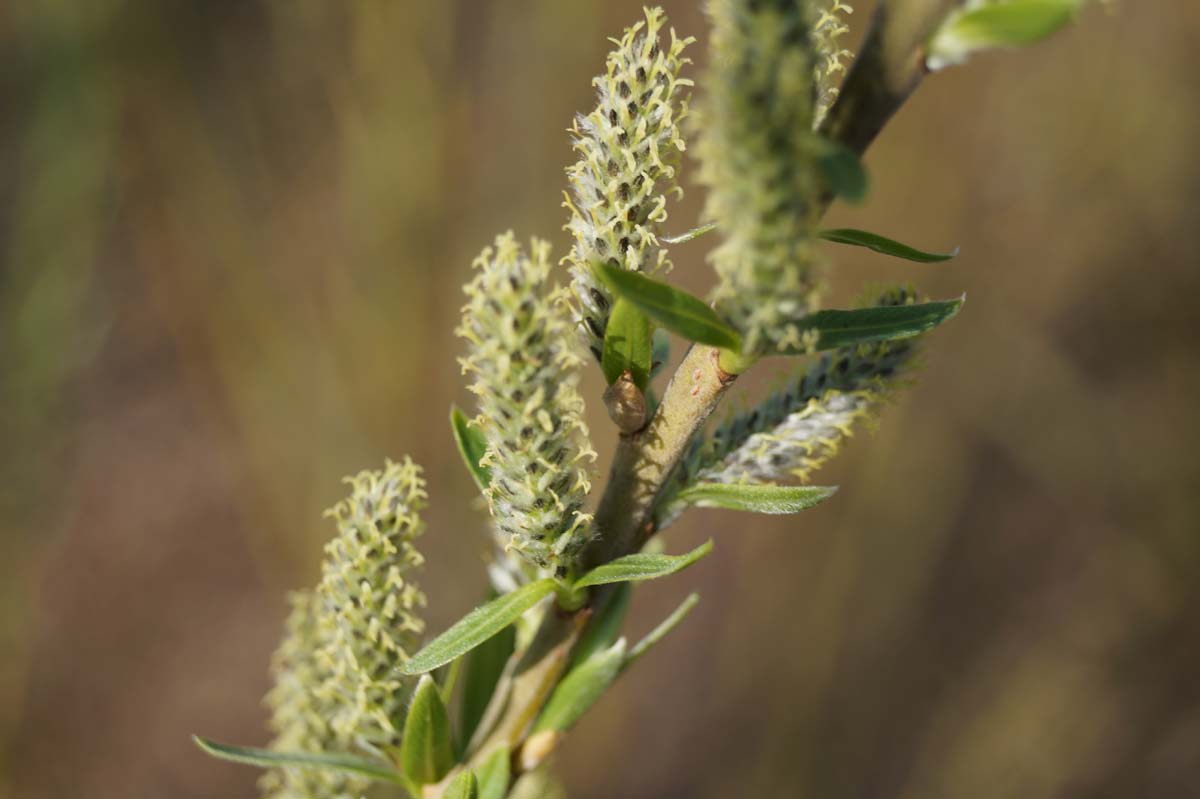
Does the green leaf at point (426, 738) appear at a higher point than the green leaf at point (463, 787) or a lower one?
higher

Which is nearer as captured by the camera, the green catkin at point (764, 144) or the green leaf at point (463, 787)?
the green catkin at point (764, 144)

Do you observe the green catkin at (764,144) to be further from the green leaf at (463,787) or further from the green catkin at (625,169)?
the green leaf at (463,787)

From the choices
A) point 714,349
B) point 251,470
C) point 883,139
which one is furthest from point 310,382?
point 714,349

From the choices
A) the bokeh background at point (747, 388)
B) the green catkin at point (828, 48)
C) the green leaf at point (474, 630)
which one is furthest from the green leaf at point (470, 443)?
the bokeh background at point (747, 388)

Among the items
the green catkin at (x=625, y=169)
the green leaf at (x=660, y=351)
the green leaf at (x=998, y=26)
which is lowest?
the green leaf at (x=660, y=351)

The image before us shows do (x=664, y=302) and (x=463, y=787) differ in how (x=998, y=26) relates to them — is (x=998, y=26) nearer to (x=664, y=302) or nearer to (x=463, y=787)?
(x=664, y=302)

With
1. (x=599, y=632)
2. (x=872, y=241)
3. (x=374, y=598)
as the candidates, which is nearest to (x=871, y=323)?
(x=872, y=241)
